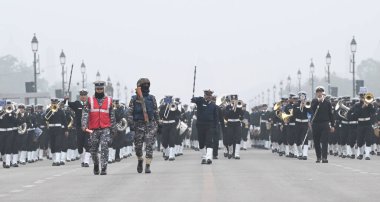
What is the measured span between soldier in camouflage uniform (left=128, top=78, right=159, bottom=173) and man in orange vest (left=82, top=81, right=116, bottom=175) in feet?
2.27

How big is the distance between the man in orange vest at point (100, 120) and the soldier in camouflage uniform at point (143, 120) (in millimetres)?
693

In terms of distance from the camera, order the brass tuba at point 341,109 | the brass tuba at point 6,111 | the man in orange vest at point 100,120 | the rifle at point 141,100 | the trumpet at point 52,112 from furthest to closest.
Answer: the brass tuba at point 341,109, the brass tuba at point 6,111, the trumpet at point 52,112, the rifle at point 141,100, the man in orange vest at point 100,120

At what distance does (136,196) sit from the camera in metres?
19.2

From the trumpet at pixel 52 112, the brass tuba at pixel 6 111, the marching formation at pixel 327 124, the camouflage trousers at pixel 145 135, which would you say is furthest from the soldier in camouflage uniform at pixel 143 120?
the brass tuba at pixel 6 111

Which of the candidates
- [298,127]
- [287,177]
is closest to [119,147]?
[298,127]

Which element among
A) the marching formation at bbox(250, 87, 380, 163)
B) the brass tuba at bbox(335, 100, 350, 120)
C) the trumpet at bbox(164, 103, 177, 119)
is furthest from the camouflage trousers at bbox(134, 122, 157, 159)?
the brass tuba at bbox(335, 100, 350, 120)

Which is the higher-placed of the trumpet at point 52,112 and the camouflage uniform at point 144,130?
the trumpet at point 52,112

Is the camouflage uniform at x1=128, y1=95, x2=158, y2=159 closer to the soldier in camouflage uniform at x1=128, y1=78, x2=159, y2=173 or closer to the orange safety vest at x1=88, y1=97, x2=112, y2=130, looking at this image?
the soldier in camouflage uniform at x1=128, y1=78, x2=159, y2=173

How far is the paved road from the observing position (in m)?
18.9

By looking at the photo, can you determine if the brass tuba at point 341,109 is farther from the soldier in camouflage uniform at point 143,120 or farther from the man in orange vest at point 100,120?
the man in orange vest at point 100,120

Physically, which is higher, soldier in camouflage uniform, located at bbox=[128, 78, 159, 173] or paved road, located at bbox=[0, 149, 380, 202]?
soldier in camouflage uniform, located at bbox=[128, 78, 159, 173]

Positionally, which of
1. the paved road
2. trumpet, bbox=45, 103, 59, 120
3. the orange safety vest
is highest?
trumpet, bbox=45, 103, 59, 120

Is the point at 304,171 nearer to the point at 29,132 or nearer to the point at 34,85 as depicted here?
the point at 29,132

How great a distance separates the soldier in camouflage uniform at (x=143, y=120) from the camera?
2716 centimetres
